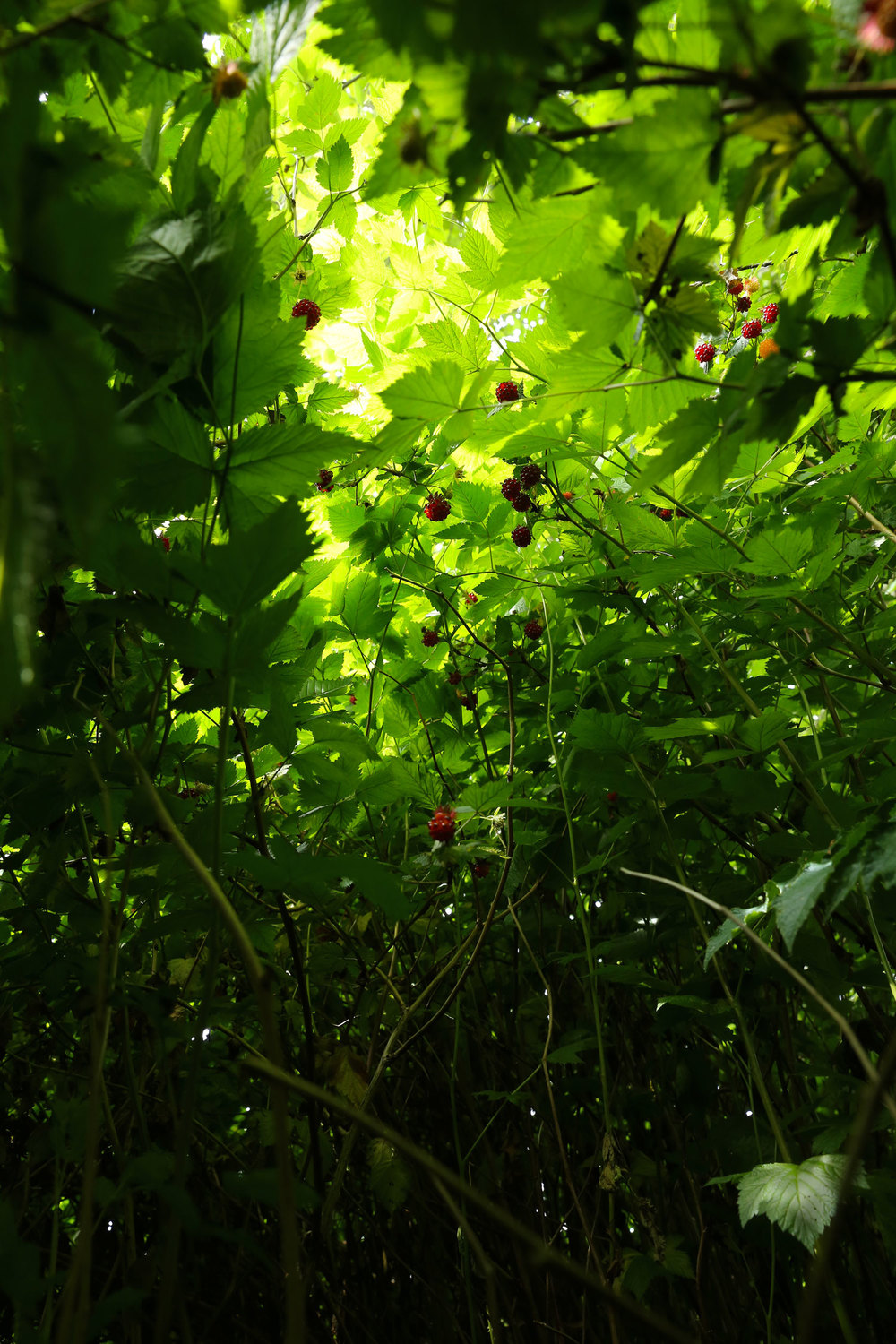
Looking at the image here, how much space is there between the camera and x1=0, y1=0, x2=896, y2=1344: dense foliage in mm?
392

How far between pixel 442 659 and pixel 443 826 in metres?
0.75

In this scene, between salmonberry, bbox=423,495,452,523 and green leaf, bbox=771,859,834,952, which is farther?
salmonberry, bbox=423,495,452,523

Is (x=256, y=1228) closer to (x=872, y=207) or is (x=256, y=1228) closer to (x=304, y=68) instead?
(x=872, y=207)

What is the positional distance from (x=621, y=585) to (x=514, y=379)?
432 millimetres

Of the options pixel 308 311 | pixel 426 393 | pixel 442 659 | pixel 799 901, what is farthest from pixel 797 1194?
pixel 308 311

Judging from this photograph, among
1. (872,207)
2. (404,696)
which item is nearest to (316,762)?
(404,696)

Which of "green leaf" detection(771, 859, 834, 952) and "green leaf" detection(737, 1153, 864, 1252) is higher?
"green leaf" detection(771, 859, 834, 952)

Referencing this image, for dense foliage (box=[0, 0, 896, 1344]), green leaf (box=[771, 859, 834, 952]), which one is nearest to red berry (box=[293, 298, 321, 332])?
dense foliage (box=[0, 0, 896, 1344])

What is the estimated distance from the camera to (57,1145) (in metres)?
0.70

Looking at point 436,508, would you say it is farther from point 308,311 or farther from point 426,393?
point 426,393

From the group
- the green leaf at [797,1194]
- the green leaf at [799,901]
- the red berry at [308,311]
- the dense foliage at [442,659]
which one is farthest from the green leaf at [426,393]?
the green leaf at [797,1194]

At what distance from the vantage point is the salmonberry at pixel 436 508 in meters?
1.54

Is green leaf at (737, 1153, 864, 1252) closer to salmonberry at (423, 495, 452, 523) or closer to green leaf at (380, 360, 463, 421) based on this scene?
green leaf at (380, 360, 463, 421)

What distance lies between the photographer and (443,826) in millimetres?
1034
